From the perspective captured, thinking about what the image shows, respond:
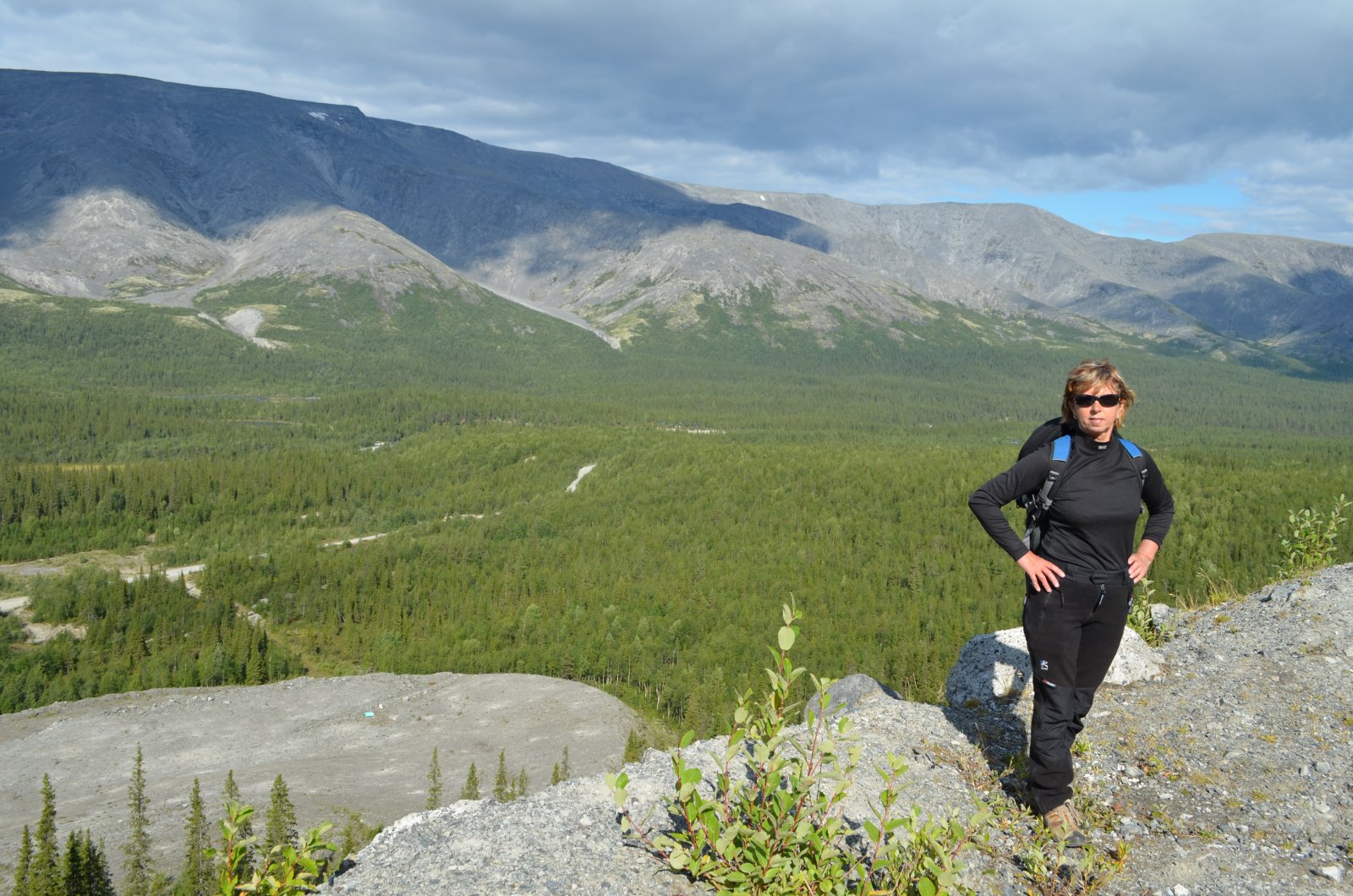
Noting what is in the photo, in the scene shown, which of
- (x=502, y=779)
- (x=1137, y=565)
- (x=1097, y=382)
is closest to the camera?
(x=1097, y=382)

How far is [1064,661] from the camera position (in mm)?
8914

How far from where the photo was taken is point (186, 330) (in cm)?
19362

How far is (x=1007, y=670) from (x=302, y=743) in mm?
42702

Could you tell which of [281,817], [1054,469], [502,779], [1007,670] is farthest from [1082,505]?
[502,779]

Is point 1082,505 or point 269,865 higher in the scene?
point 1082,505

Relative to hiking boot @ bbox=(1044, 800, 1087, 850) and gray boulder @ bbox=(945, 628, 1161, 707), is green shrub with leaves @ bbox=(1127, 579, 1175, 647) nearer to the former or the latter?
gray boulder @ bbox=(945, 628, 1161, 707)

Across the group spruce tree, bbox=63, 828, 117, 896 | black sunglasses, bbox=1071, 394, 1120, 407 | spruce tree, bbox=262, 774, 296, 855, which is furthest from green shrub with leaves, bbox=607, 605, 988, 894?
spruce tree, bbox=63, 828, 117, 896

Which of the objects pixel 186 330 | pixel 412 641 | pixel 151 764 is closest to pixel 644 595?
pixel 412 641

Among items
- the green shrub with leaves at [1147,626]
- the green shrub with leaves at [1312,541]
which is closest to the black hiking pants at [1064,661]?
the green shrub with leaves at [1147,626]

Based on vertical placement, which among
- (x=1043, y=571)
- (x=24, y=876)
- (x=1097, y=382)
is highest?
(x=1097, y=382)

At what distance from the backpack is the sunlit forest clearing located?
1586 cm

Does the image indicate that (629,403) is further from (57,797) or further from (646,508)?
(57,797)

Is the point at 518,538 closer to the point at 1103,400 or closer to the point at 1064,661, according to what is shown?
the point at 1064,661

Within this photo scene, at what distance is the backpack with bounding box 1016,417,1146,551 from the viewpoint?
28.7ft
